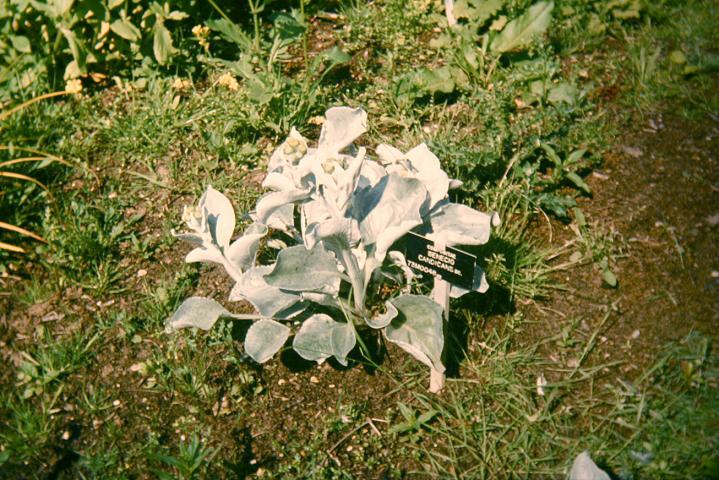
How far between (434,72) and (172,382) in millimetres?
1792

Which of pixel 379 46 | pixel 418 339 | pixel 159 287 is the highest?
pixel 379 46

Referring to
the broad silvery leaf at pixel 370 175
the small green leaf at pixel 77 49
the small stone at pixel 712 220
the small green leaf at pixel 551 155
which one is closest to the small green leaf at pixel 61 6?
the small green leaf at pixel 77 49

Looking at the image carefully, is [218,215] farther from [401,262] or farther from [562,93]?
[562,93]

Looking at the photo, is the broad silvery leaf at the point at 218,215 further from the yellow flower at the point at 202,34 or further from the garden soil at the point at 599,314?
the yellow flower at the point at 202,34

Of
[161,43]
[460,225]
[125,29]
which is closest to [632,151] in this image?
[460,225]

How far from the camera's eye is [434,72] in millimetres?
2750

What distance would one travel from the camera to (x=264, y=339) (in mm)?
1881

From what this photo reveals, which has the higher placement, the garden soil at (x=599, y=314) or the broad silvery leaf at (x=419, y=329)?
the broad silvery leaf at (x=419, y=329)

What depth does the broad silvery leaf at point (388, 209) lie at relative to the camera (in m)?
1.66

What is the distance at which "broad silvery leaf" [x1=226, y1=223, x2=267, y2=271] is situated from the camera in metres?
1.85

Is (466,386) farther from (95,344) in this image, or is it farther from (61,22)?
(61,22)

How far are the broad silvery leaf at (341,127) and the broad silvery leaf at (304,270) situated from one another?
1.01ft

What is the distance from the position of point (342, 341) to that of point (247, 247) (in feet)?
1.42

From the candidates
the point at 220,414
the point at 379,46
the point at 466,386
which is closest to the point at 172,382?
the point at 220,414
